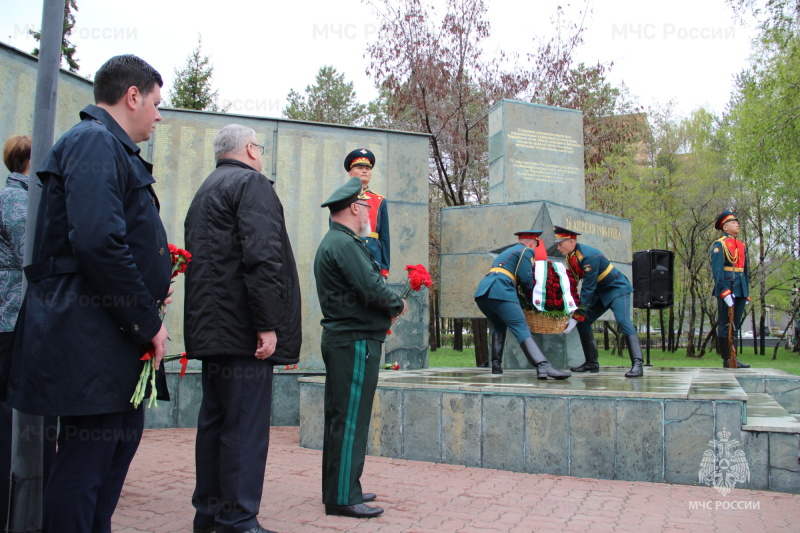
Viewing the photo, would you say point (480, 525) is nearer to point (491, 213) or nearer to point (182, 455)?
→ point (182, 455)

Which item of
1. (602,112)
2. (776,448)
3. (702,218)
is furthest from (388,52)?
(776,448)

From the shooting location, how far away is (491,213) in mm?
9500

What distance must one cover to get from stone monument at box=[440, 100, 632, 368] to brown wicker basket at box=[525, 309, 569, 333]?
48.5 inches

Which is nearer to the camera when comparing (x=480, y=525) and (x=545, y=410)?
(x=480, y=525)

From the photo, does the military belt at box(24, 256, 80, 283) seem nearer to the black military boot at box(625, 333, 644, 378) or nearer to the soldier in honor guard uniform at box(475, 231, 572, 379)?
the soldier in honor guard uniform at box(475, 231, 572, 379)

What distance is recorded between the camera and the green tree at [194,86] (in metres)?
30.8

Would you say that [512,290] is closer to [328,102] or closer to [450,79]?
[450,79]

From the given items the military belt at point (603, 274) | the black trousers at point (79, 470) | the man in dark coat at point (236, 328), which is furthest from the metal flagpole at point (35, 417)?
the military belt at point (603, 274)

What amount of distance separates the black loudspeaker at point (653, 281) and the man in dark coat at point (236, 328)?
867 centimetres

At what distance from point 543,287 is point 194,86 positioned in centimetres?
2747

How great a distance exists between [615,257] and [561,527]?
6902 millimetres

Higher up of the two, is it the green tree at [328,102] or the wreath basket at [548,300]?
the green tree at [328,102]

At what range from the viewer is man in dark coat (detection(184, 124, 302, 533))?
3.21 m

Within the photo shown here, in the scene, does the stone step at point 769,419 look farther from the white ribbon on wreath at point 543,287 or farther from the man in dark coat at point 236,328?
the man in dark coat at point 236,328
